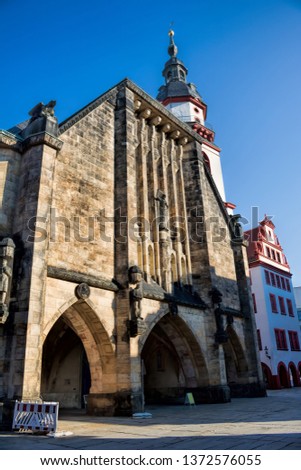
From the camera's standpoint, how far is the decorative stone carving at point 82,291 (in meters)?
11.6

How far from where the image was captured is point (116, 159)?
Answer: 50.4ft

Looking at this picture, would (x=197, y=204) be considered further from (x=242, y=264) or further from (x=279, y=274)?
(x=279, y=274)

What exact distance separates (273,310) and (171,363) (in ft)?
49.9

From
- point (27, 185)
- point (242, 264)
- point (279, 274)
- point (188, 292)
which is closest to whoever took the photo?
point (27, 185)

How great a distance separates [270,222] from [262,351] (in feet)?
40.2

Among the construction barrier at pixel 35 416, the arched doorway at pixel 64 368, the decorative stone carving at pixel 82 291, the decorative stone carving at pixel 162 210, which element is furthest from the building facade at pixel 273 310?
the construction barrier at pixel 35 416

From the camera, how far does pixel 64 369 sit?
16.8 meters

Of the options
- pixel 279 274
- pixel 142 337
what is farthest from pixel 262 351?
pixel 142 337

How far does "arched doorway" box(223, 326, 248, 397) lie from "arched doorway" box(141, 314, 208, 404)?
121 inches

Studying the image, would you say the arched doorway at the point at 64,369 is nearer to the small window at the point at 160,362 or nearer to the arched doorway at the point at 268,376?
the small window at the point at 160,362

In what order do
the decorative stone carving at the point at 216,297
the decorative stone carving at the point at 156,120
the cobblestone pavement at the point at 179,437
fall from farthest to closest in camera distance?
the decorative stone carving at the point at 156,120
the decorative stone carving at the point at 216,297
the cobblestone pavement at the point at 179,437

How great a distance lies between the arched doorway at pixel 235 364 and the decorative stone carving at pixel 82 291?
32.8 ft

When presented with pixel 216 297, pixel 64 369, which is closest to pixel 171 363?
pixel 216 297

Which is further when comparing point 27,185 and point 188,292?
point 188,292
